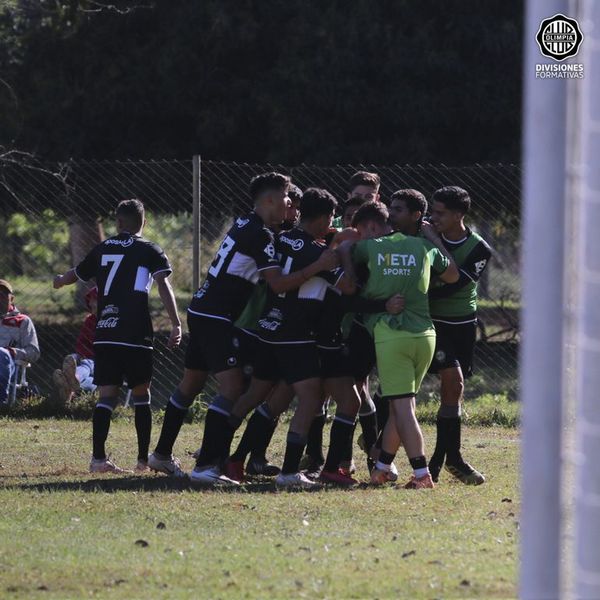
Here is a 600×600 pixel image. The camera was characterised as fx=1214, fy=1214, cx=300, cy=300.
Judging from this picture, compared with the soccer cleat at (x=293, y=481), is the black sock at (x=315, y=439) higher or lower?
higher

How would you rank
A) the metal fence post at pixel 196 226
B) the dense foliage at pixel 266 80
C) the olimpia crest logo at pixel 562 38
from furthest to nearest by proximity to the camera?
the dense foliage at pixel 266 80 → the metal fence post at pixel 196 226 → the olimpia crest logo at pixel 562 38

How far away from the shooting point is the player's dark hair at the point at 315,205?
8.12 meters

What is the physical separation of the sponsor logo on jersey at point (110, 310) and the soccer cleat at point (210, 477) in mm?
1364

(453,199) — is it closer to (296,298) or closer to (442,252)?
(442,252)

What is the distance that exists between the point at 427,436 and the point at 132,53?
8.67 metres

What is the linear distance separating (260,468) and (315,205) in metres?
2.04

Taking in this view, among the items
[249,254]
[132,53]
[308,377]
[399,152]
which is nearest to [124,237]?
[249,254]

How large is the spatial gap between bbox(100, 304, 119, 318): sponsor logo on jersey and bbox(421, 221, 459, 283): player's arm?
7.51ft

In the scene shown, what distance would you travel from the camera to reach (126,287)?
29.1 feet

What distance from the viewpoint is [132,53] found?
17375mm

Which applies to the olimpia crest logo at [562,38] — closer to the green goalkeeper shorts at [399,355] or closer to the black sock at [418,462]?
the green goalkeeper shorts at [399,355]

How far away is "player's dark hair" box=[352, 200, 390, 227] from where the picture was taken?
8188 mm

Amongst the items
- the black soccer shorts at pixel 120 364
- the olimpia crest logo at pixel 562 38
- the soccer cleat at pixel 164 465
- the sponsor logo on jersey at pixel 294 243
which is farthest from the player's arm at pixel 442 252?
the olimpia crest logo at pixel 562 38

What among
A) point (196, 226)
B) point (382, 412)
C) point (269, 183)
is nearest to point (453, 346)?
point (382, 412)
